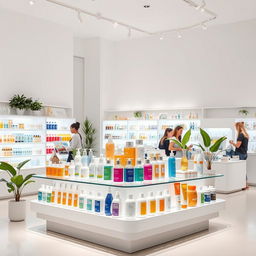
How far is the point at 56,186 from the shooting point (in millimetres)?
5008

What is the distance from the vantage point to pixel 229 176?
8.22 m

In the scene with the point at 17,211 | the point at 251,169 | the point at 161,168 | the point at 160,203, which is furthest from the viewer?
the point at 251,169

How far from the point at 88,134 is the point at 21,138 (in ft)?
9.57

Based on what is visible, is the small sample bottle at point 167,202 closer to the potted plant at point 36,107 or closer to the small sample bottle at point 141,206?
the small sample bottle at point 141,206

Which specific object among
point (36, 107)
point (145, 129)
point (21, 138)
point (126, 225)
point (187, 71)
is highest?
point (187, 71)

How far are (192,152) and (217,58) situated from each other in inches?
102

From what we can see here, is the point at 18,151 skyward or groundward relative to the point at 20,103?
groundward

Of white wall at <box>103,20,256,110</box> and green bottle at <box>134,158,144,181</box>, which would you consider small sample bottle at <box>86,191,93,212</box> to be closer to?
green bottle at <box>134,158,144,181</box>

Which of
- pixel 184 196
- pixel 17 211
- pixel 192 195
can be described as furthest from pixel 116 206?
pixel 17 211

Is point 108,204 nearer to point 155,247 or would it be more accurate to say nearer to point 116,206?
point 116,206

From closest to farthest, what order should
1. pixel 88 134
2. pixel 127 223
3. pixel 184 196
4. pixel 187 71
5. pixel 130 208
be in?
pixel 127 223 → pixel 130 208 → pixel 184 196 → pixel 187 71 → pixel 88 134

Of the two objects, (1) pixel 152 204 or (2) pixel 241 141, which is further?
(2) pixel 241 141

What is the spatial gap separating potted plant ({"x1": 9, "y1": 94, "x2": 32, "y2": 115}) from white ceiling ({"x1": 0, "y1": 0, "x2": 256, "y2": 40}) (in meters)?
2.03

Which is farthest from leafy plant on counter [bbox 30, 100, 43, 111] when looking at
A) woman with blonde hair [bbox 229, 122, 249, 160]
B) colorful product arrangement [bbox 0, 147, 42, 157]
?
woman with blonde hair [bbox 229, 122, 249, 160]
